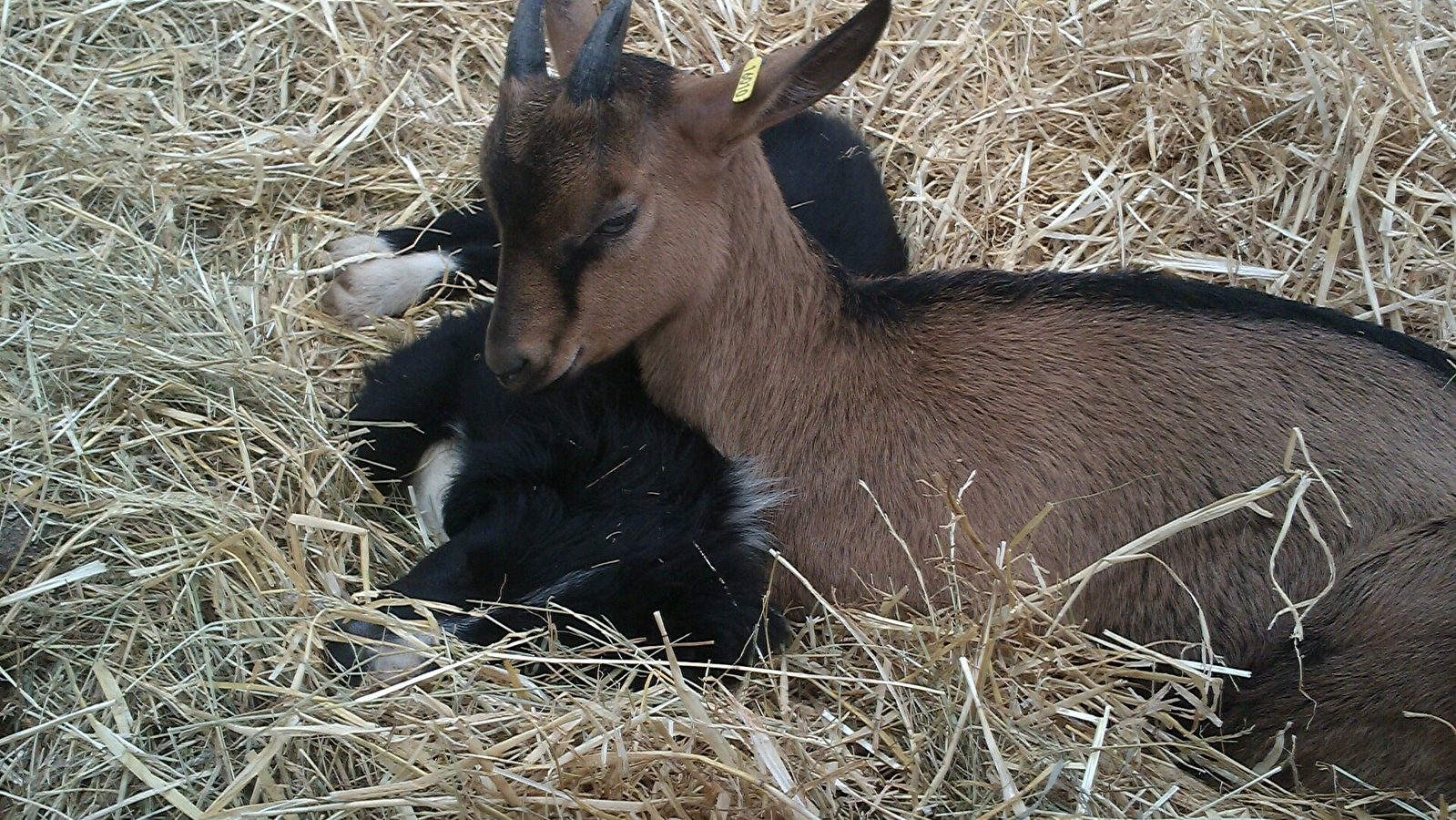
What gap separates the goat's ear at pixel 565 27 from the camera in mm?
3043

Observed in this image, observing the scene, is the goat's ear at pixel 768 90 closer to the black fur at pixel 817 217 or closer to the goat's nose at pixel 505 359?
the goat's nose at pixel 505 359

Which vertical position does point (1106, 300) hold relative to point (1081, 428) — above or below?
above

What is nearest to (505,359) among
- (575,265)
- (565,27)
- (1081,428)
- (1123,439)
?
(575,265)

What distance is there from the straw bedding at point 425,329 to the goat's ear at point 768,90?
43.6 inches

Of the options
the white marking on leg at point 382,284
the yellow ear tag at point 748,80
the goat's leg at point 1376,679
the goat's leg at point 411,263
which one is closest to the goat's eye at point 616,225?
the yellow ear tag at point 748,80

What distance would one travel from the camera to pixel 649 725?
7.81 ft

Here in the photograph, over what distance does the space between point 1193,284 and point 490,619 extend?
1969 mm

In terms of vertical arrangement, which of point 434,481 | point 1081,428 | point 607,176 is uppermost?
point 607,176

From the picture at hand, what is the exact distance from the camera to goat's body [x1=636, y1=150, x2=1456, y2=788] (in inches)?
113

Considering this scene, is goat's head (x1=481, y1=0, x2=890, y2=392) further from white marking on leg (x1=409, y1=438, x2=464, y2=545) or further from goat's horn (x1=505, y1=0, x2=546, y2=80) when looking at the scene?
white marking on leg (x1=409, y1=438, x2=464, y2=545)

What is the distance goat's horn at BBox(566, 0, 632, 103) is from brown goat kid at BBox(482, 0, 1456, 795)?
18mm

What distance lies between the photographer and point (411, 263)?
3.88 m

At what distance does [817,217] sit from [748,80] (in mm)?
1415

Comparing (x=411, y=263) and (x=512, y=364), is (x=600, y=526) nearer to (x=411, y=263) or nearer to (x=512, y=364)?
(x=512, y=364)
